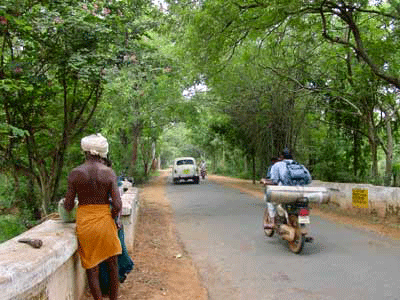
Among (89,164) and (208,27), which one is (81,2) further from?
(89,164)

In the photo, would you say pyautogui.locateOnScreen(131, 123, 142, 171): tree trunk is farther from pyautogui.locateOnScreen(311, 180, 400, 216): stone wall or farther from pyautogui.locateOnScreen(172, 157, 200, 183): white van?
pyautogui.locateOnScreen(311, 180, 400, 216): stone wall

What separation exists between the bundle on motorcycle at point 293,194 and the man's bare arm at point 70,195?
366 centimetres

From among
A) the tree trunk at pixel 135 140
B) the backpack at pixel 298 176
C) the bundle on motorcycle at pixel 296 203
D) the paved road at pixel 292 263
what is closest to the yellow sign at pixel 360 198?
the paved road at pixel 292 263

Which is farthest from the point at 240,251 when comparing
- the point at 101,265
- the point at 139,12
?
the point at 139,12

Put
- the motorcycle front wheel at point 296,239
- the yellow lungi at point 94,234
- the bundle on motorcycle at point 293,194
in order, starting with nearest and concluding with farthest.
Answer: the yellow lungi at point 94,234 < the bundle on motorcycle at point 293,194 < the motorcycle front wheel at point 296,239

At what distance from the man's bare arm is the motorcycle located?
4.05 meters

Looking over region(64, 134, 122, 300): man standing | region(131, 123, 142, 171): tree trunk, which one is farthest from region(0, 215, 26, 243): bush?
region(131, 123, 142, 171): tree trunk

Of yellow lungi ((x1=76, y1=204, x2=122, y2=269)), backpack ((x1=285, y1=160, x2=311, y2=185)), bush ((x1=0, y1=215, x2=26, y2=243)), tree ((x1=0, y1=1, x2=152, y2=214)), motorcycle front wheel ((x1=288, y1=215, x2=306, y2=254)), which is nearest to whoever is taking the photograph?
yellow lungi ((x1=76, y1=204, x2=122, y2=269))

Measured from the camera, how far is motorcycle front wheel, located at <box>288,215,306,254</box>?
7000 mm

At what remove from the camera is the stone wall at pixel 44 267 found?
2.59m

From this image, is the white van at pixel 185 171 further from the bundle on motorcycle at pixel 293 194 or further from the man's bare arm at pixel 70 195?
the man's bare arm at pixel 70 195

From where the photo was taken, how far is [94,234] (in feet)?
12.9

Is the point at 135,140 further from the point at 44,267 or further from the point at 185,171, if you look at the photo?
the point at 44,267

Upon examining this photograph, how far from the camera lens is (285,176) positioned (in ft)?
24.8
